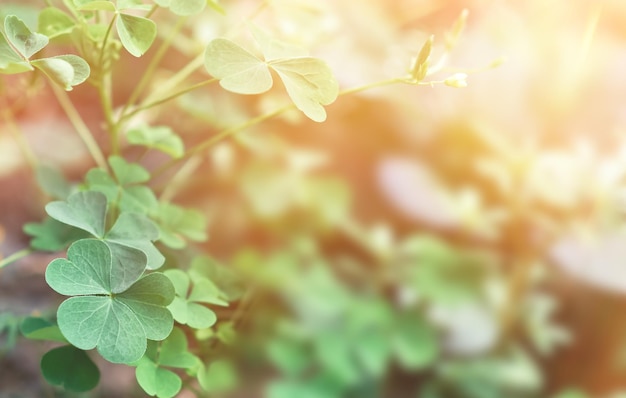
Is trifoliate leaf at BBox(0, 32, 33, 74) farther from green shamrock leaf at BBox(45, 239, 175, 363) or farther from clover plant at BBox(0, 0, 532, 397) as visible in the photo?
green shamrock leaf at BBox(45, 239, 175, 363)

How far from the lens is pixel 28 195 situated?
116cm

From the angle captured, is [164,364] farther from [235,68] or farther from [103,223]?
[235,68]

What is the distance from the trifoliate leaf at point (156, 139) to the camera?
1.90 ft

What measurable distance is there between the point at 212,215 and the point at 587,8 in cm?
76

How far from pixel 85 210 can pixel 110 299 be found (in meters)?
0.09

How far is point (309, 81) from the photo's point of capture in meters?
0.46

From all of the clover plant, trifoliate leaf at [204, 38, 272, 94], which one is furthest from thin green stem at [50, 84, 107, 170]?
trifoliate leaf at [204, 38, 272, 94]

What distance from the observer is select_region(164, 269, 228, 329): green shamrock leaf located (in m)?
0.46

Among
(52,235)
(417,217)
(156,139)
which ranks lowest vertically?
(52,235)

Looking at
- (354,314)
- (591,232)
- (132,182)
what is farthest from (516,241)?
(132,182)

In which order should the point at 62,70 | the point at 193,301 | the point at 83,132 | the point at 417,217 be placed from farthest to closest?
the point at 417,217
the point at 83,132
the point at 193,301
the point at 62,70

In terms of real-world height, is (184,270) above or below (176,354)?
above

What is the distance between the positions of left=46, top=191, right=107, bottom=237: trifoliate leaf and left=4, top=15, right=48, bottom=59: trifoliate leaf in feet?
0.36

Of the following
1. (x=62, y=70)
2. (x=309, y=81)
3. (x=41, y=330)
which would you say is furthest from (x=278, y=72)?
(x=41, y=330)
